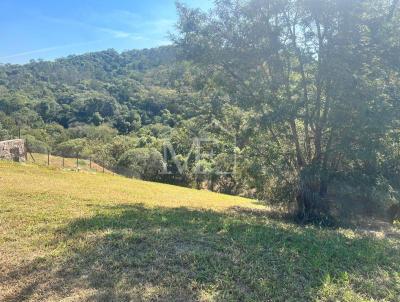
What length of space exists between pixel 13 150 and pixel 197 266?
18.3 meters

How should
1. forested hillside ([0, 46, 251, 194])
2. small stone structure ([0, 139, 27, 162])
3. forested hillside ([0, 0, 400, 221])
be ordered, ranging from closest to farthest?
forested hillside ([0, 0, 400, 221]) < forested hillside ([0, 46, 251, 194]) < small stone structure ([0, 139, 27, 162])

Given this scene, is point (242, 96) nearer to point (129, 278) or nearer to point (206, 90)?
point (206, 90)

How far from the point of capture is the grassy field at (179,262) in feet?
13.5

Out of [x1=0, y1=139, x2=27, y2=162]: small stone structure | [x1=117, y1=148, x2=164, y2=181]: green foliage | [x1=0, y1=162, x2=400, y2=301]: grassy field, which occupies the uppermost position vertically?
[x1=0, y1=162, x2=400, y2=301]: grassy field

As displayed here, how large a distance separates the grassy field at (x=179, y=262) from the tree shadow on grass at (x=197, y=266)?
1 centimetres

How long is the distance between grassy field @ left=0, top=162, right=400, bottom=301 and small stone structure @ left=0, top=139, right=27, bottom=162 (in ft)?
44.7

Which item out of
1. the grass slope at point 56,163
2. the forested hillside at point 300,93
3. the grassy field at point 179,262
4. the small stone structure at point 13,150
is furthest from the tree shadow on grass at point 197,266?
the grass slope at point 56,163

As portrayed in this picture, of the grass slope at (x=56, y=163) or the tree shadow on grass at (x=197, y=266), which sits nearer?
the tree shadow on grass at (x=197, y=266)

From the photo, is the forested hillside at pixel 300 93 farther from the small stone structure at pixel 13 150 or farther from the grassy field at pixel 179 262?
the small stone structure at pixel 13 150

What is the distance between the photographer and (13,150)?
1988 cm

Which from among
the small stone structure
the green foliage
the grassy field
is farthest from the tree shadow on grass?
the green foliage

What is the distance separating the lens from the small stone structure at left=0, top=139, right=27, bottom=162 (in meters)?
19.1

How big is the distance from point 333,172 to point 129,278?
6.83 m

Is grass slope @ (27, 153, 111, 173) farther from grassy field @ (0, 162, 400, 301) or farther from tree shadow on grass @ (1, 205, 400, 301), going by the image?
tree shadow on grass @ (1, 205, 400, 301)
